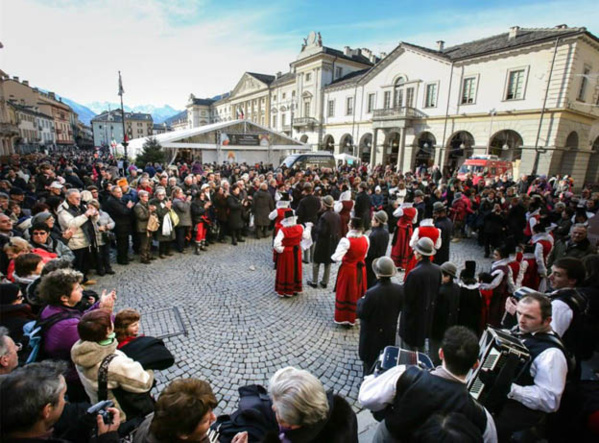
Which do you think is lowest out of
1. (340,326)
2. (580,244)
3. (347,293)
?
(340,326)

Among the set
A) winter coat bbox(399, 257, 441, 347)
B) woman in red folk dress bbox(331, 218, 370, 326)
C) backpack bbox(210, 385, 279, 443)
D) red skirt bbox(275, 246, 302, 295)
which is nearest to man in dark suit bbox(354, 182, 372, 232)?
red skirt bbox(275, 246, 302, 295)

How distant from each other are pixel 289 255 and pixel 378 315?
2605 mm

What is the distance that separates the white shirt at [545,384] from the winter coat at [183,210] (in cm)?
750

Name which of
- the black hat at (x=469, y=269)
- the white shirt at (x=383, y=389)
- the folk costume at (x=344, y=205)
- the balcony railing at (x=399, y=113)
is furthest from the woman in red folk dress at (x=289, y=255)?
the balcony railing at (x=399, y=113)

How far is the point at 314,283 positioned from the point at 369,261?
139 cm

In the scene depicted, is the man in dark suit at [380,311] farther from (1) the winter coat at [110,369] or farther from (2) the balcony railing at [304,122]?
(2) the balcony railing at [304,122]

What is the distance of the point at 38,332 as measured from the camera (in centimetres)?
243

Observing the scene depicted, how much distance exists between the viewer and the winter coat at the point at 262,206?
9405 mm

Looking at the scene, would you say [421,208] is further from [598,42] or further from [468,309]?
[598,42]

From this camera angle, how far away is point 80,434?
5.83 ft

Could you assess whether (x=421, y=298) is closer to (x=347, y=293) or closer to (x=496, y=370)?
(x=347, y=293)

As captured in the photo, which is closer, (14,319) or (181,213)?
(14,319)

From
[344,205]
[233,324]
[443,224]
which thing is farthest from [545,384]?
[344,205]

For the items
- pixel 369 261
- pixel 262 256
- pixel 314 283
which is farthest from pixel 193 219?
pixel 369 261
